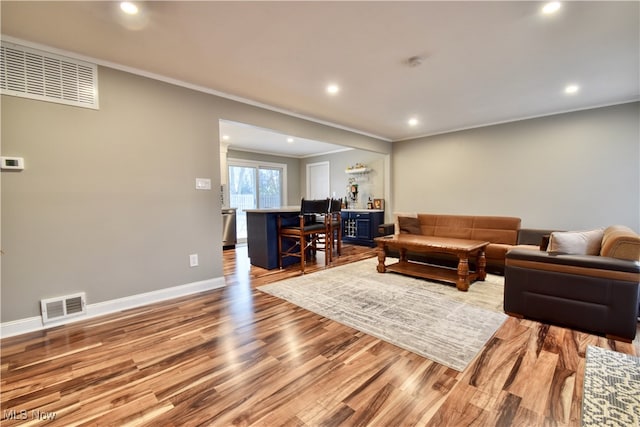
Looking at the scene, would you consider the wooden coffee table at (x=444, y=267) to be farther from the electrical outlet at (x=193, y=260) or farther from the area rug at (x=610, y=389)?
the electrical outlet at (x=193, y=260)

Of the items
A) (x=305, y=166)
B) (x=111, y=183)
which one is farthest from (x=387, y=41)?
(x=305, y=166)

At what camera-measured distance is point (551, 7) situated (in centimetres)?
181

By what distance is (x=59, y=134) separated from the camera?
Answer: 233 centimetres

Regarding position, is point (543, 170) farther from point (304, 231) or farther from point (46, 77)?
point (46, 77)

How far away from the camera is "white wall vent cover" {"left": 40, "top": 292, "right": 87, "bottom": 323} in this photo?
90.1 inches

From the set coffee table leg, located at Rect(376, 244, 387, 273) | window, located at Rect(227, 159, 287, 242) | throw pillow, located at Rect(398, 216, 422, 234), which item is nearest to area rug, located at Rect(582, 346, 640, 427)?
coffee table leg, located at Rect(376, 244, 387, 273)

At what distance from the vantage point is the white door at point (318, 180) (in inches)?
302

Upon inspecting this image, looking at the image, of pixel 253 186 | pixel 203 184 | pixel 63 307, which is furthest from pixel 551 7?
pixel 253 186

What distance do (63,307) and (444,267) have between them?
14.4 feet

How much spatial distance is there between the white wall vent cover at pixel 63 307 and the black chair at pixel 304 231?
7.79ft

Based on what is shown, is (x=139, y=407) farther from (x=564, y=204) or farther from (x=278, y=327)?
(x=564, y=204)

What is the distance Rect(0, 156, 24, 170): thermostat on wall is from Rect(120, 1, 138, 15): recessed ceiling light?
4.86ft

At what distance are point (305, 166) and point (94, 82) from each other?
5.98 m

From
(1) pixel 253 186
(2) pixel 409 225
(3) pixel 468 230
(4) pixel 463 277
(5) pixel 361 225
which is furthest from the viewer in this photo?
(1) pixel 253 186
